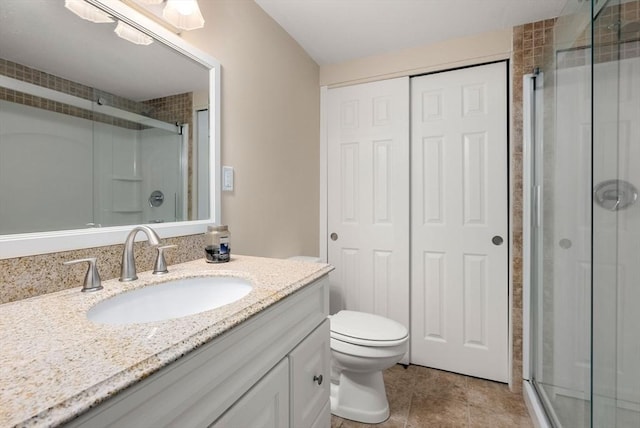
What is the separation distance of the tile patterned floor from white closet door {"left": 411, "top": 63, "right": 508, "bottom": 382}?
0.11 meters

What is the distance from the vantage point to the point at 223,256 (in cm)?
117

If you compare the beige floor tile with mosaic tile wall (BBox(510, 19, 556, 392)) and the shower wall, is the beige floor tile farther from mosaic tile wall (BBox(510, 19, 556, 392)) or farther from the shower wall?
the shower wall

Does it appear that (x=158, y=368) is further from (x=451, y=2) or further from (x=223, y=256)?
(x=451, y=2)

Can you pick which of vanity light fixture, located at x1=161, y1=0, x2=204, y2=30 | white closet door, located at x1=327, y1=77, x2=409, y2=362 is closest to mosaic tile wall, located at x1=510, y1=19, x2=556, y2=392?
white closet door, located at x1=327, y1=77, x2=409, y2=362

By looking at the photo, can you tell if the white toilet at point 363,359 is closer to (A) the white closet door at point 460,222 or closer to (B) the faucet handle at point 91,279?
(A) the white closet door at point 460,222

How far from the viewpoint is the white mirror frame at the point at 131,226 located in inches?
29.9

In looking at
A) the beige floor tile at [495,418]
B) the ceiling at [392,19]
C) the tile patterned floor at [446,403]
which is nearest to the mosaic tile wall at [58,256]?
the ceiling at [392,19]

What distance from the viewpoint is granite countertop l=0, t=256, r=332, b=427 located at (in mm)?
357

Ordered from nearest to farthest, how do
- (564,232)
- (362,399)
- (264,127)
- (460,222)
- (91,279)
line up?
(91,279) < (564,232) < (362,399) < (264,127) < (460,222)

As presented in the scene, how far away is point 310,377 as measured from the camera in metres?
0.97

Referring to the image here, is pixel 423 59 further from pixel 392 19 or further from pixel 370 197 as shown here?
pixel 370 197

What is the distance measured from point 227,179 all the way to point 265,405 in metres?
0.96

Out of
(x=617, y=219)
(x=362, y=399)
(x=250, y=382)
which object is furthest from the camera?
(x=362, y=399)

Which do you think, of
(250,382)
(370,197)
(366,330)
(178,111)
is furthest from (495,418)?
(178,111)
